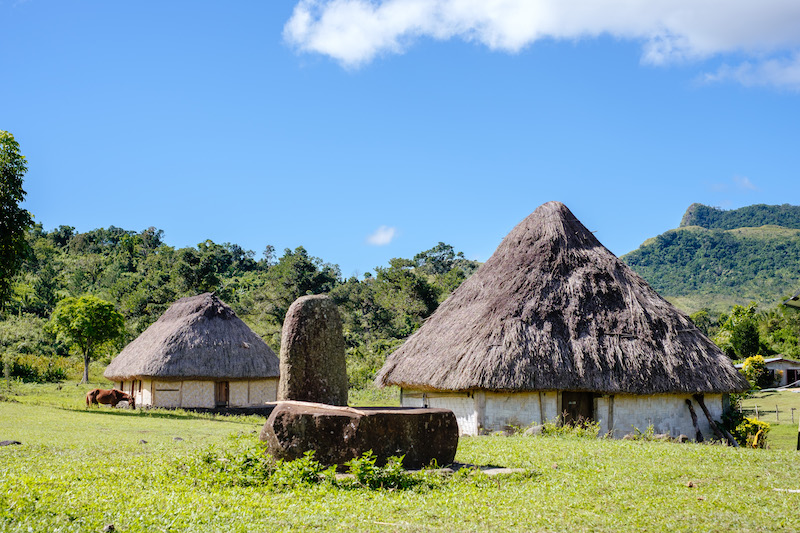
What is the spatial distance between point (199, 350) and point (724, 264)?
8740cm

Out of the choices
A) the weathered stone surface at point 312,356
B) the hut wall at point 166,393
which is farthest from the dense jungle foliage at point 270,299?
the weathered stone surface at point 312,356

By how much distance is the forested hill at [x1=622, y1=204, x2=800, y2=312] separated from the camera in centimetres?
8575

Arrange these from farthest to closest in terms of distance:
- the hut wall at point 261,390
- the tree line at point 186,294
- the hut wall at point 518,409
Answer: the tree line at point 186,294, the hut wall at point 261,390, the hut wall at point 518,409

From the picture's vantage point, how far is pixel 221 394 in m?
26.1

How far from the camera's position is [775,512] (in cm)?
614

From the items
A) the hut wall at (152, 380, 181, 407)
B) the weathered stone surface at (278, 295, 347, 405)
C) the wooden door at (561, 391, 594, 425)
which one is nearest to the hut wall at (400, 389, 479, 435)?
the wooden door at (561, 391, 594, 425)

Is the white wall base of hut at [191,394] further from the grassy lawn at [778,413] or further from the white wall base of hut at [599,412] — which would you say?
the grassy lawn at [778,413]

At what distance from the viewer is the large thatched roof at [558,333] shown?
14.2 metres

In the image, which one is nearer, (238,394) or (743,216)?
(238,394)

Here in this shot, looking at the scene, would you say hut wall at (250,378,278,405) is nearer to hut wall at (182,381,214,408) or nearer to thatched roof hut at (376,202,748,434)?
hut wall at (182,381,214,408)

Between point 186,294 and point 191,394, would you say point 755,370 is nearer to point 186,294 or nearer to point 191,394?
point 191,394

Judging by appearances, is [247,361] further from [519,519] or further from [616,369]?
[519,519]

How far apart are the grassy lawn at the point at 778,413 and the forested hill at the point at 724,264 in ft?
156

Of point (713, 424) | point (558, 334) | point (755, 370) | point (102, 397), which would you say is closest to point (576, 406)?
point (558, 334)
